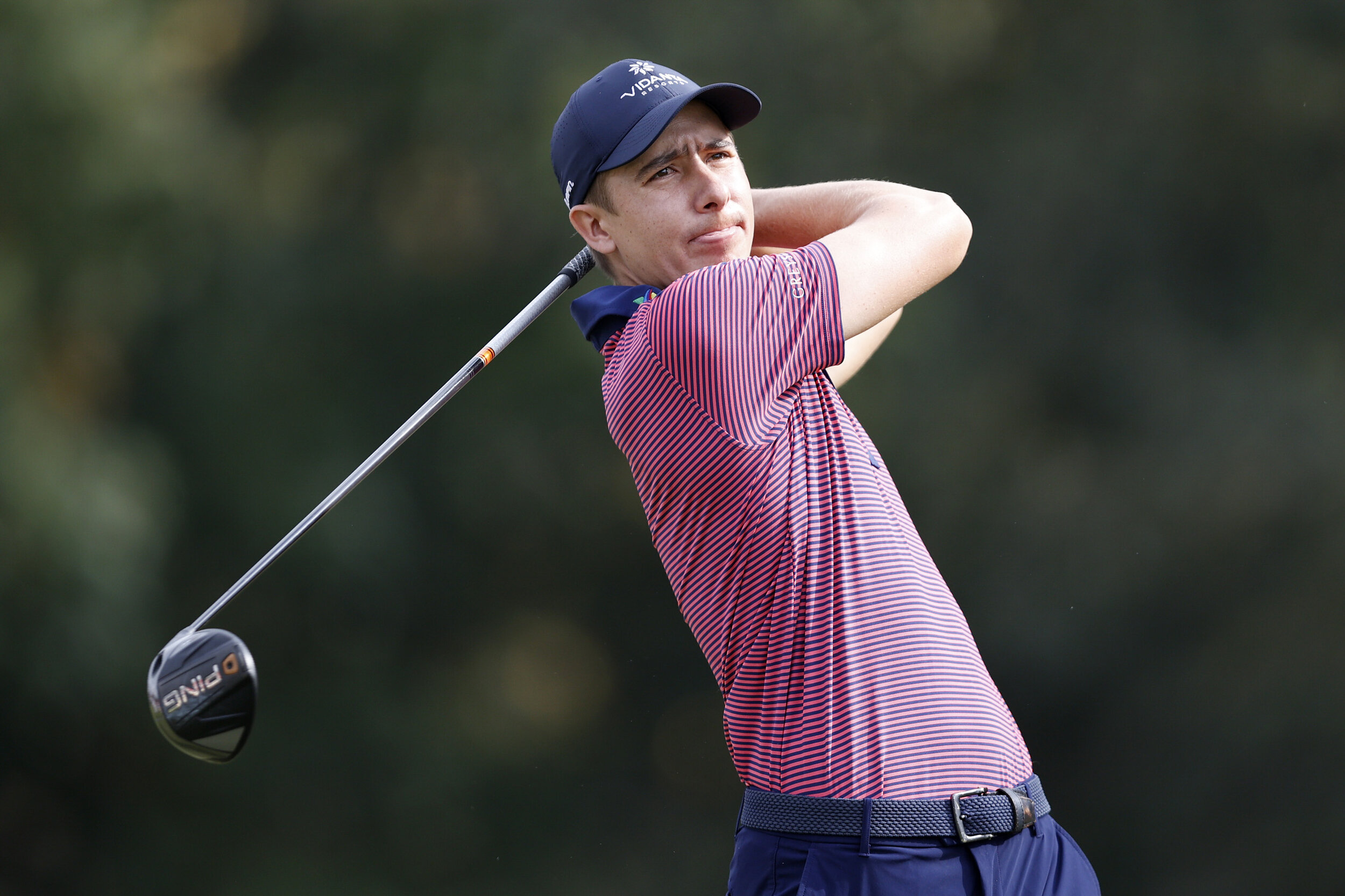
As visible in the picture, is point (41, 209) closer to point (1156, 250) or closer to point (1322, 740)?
point (1156, 250)

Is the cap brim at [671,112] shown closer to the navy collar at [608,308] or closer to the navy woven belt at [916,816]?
the navy collar at [608,308]

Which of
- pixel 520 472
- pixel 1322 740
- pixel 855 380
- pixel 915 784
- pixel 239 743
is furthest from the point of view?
pixel 520 472

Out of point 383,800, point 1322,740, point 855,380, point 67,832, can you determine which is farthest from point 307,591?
point 1322,740

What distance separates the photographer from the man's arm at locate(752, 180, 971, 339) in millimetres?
1363

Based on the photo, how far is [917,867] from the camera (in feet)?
4.08

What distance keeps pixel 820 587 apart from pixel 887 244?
0.39 metres

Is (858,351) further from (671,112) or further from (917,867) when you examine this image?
(917,867)

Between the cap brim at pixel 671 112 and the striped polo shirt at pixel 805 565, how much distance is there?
8.7 inches

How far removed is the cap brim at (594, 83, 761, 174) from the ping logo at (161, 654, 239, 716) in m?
0.73

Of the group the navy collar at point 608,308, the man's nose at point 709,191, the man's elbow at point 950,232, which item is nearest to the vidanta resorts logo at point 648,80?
the man's nose at point 709,191

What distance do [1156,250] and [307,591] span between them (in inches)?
104

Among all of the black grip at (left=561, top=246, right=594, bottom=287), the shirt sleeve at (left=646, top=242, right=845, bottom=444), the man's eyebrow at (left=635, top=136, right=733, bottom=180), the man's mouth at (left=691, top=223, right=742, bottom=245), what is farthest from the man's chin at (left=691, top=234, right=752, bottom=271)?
the black grip at (left=561, top=246, right=594, bottom=287)

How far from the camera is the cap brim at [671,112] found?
1.50 meters

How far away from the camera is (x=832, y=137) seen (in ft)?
12.2
